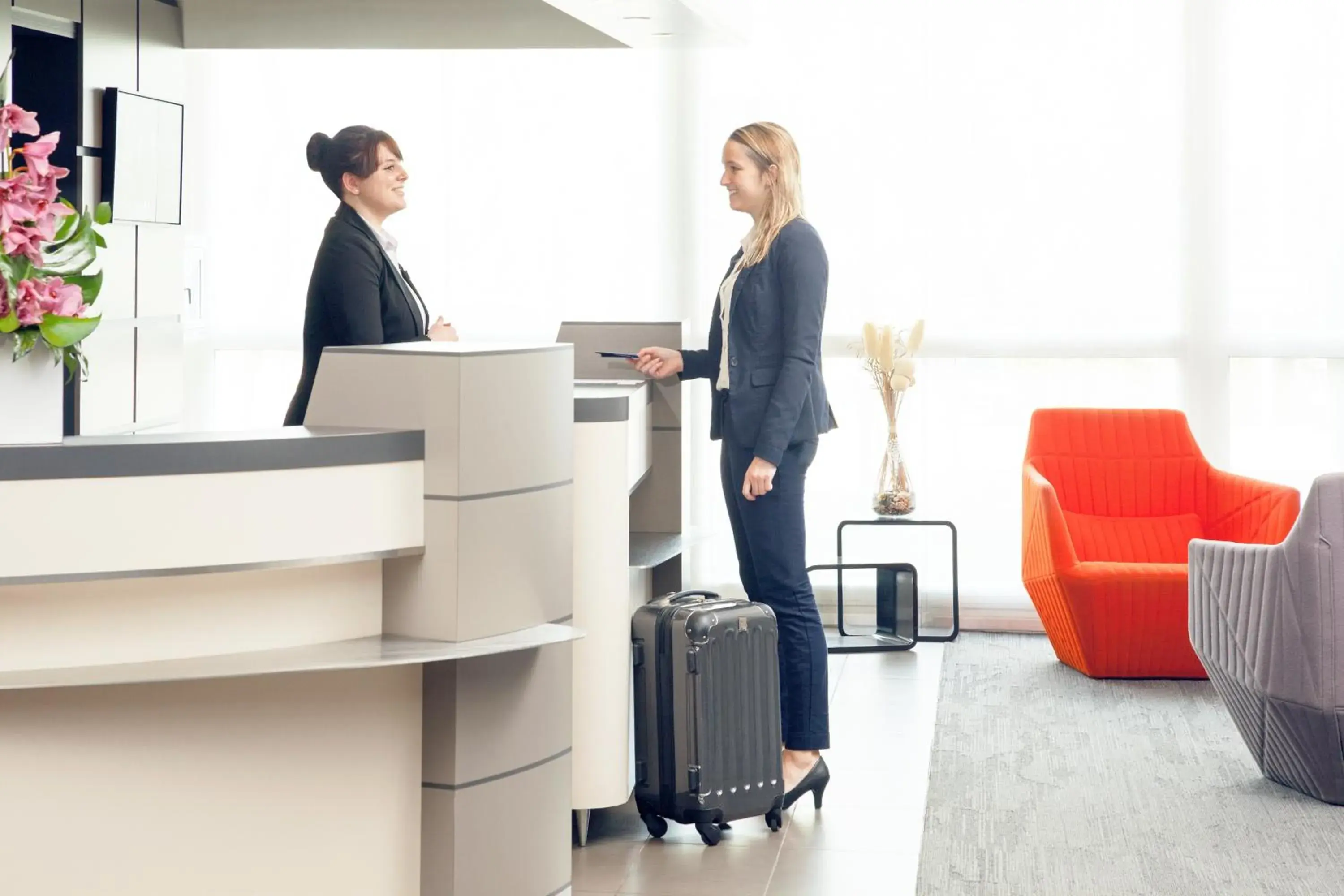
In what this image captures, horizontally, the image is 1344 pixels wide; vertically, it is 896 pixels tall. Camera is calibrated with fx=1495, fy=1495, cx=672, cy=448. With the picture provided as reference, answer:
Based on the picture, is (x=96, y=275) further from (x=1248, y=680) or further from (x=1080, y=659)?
(x=1080, y=659)

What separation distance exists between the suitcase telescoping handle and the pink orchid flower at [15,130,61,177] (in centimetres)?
177

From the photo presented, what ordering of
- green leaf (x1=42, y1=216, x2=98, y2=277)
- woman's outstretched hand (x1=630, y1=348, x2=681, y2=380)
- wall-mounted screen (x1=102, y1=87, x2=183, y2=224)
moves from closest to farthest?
green leaf (x1=42, y1=216, x2=98, y2=277) → woman's outstretched hand (x1=630, y1=348, x2=681, y2=380) → wall-mounted screen (x1=102, y1=87, x2=183, y2=224)

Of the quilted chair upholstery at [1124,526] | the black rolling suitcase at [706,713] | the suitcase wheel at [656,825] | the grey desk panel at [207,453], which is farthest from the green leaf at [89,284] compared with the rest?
the quilted chair upholstery at [1124,526]

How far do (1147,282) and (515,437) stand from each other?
406 centimetres

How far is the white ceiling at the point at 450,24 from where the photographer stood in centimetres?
414

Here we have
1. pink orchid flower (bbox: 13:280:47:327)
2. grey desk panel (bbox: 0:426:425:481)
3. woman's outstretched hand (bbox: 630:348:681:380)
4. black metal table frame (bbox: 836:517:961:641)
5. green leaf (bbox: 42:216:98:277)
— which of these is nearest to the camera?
grey desk panel (bbox: 0:426:425:481)

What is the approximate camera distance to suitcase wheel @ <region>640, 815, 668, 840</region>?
3742 mm

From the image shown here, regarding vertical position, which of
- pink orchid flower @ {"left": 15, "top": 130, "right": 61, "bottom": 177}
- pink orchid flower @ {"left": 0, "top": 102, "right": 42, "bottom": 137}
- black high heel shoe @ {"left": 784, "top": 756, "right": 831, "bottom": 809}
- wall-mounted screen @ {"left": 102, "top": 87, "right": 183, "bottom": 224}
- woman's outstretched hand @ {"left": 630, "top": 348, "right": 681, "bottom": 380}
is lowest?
black high heel shoe @ {"left": 784, "top": 756, "right": 831, "bottom": 809}

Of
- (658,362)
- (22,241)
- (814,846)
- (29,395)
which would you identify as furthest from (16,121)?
(814,846)

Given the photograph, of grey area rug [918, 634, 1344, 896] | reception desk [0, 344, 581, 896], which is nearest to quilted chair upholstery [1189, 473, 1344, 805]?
grey area rug [918, 634, 1344, 896]

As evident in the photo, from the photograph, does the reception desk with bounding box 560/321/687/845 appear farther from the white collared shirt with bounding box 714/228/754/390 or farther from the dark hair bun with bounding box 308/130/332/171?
the dark hair bun with bounding box 308/130/332/171

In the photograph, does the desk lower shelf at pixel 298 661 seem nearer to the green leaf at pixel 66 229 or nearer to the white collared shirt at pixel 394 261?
the green leaf at pixel 66 229

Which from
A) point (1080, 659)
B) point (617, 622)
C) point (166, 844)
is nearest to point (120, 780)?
point (166, 844)

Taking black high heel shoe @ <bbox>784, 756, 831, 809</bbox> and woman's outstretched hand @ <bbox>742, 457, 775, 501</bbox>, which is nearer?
woman's outstretched hand @ <bbox>742, 457, 775, 501</bbox>
